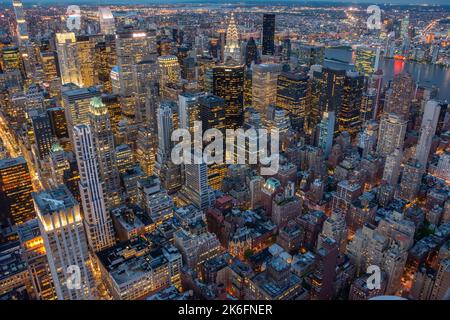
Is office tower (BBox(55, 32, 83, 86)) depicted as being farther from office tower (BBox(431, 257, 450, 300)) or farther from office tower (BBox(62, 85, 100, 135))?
office tower (BBox(431, 257, 450, 300))

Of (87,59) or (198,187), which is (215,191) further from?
(87,59)

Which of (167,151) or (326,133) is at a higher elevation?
(326,133)

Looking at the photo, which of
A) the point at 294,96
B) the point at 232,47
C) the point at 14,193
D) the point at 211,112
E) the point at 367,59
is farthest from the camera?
the point at 367,59

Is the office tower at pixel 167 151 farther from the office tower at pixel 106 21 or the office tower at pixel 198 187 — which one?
the office tower at pixel 106 21

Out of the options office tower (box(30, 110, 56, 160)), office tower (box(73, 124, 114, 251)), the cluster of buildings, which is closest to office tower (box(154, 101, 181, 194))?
the cluster of buildings

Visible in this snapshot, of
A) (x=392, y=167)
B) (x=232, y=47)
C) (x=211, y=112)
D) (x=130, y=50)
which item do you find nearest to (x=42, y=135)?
(x=211, y=112)

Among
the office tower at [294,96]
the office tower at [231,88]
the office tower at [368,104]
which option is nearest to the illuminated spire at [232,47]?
the office tower at [294,96]
